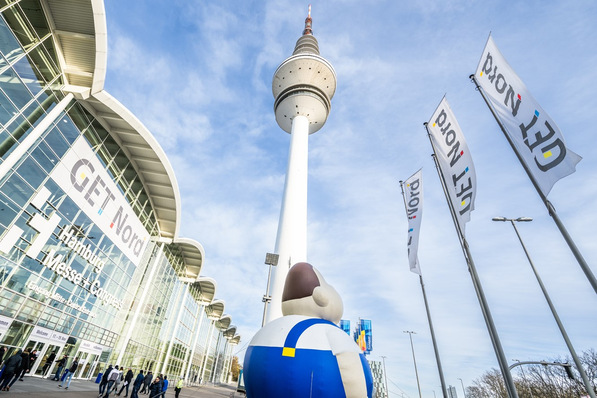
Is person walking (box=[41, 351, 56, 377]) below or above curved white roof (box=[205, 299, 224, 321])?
below

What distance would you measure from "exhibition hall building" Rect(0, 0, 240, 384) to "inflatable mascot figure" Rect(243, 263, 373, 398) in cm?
1425

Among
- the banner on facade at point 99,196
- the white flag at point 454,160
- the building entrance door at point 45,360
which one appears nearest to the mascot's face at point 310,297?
the white flag at point 454,160

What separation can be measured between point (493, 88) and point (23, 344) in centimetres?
2333

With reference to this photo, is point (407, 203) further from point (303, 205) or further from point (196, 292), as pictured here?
point (196, 292)

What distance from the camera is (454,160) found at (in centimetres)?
885

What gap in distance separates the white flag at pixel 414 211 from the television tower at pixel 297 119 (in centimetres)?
1098

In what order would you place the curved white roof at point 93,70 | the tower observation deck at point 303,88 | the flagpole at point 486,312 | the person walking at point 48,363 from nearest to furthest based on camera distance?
1. the flagpole at point 486,312
2. the curved white roof at point 93,70
3. the person walking at point 48,363
4. the tower observation deck at point 303,88

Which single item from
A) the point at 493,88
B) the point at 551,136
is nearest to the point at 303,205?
the point at 493,88

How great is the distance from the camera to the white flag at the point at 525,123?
5.64 meters

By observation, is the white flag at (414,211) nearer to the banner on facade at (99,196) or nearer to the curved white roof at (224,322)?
the banner on facade at (99,196)

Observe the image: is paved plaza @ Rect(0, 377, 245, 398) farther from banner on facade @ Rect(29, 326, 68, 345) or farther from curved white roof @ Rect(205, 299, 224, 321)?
curved white roof @ Rect(205, 299, 224, 321)

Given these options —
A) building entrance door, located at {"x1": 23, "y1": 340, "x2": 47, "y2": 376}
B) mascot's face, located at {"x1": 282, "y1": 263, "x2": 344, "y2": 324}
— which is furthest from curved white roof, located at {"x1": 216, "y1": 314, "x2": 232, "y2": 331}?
mascot's face, located at {"x1": 282, "y1": 263, "x2": 344, "y2": 324}

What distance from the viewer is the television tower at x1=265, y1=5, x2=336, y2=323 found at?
22688 millimetres

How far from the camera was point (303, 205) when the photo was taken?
2528 cm
